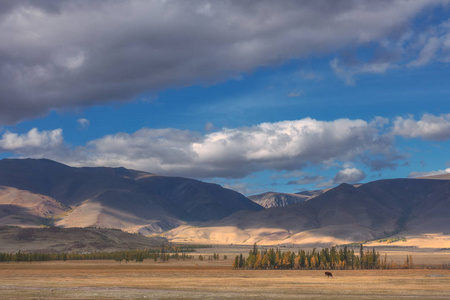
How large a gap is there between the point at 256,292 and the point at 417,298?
24.4 meters

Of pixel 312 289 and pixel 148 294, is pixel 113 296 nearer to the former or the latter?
pixel 148 294

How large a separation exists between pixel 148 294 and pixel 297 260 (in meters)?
112

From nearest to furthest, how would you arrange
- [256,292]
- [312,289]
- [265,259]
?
[256,292], [312,289], [265,259]

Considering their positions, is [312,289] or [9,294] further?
[312,289]

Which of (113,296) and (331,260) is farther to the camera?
(331,260)

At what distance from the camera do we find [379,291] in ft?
271

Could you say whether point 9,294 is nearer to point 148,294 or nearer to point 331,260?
point 148,294

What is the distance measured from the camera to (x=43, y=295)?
7038cm

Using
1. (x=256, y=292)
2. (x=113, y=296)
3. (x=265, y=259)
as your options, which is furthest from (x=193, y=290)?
(x=265, y=259)

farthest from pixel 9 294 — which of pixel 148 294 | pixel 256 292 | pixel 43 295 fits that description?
pixel 256 292

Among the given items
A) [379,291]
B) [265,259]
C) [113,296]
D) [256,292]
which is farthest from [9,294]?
[265,259]

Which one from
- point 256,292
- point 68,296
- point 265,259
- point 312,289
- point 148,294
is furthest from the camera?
point 265,259

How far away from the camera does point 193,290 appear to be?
83.7 meters

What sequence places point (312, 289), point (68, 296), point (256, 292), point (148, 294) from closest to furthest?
1. point (68, 296)
2. point (148, 294)
3. point (256, 292)
4. point (312, 289)
